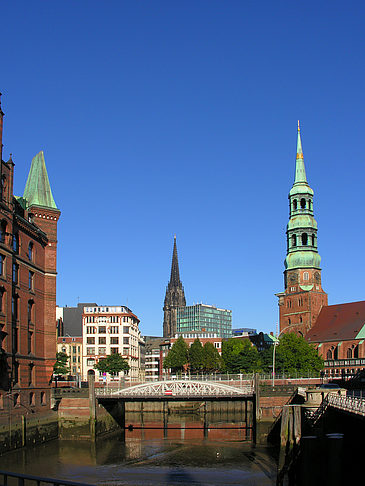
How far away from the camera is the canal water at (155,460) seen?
48.7 metres

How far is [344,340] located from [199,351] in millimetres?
34035

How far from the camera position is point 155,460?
56.5m

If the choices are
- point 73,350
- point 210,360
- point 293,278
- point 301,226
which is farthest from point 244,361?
point 73,350

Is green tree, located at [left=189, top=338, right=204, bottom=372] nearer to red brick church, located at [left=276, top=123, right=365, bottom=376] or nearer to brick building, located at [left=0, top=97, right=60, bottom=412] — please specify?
red brick church, located at [left=276, top=123, right=365, bottom=376]

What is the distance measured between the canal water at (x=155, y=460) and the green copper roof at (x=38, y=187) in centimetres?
2682

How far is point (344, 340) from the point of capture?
14612 centimetres

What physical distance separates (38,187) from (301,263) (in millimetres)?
94691

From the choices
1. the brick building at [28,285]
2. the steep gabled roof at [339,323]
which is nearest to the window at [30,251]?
the brick building at [28,285]

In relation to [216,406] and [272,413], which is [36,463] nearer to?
[272,413]

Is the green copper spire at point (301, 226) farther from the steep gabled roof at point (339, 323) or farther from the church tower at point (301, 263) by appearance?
the steep gabled roof at point (339, 323)

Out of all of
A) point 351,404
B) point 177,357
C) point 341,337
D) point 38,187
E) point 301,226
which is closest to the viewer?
point 351,404

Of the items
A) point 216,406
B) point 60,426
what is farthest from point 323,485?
point 216,406

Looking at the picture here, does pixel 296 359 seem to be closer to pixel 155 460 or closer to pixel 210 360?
pixel 210 360

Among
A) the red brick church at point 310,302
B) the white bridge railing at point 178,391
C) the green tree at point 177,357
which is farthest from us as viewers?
the green tree at point 177,357
